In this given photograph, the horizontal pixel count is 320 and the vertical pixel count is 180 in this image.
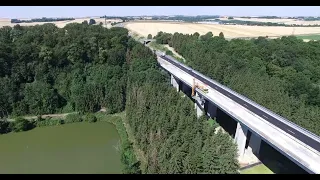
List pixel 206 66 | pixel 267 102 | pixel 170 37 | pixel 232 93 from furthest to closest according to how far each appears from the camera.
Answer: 1. pixel 170 37
2. pixel 206 66
3. pixel 232 93
4. pixel 267 102

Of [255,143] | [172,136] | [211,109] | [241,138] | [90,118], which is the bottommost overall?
[90,118]

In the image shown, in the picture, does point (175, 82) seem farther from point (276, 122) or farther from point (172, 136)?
point (172, 136)

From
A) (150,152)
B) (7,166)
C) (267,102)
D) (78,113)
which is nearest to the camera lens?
(150,152)

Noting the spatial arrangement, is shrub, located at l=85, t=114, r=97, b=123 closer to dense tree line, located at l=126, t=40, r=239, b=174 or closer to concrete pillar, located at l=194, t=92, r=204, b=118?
dense tree line, located at l=126, t=40, r=239, b=174

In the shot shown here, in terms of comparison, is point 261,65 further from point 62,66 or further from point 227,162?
point 62,66

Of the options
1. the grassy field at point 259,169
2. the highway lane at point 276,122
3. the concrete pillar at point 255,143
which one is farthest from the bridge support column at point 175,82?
the grassy field at point 259,169

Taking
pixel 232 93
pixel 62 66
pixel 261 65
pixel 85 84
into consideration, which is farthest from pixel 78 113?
pixel 261 65

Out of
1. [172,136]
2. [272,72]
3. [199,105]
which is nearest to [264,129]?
[172,136]
